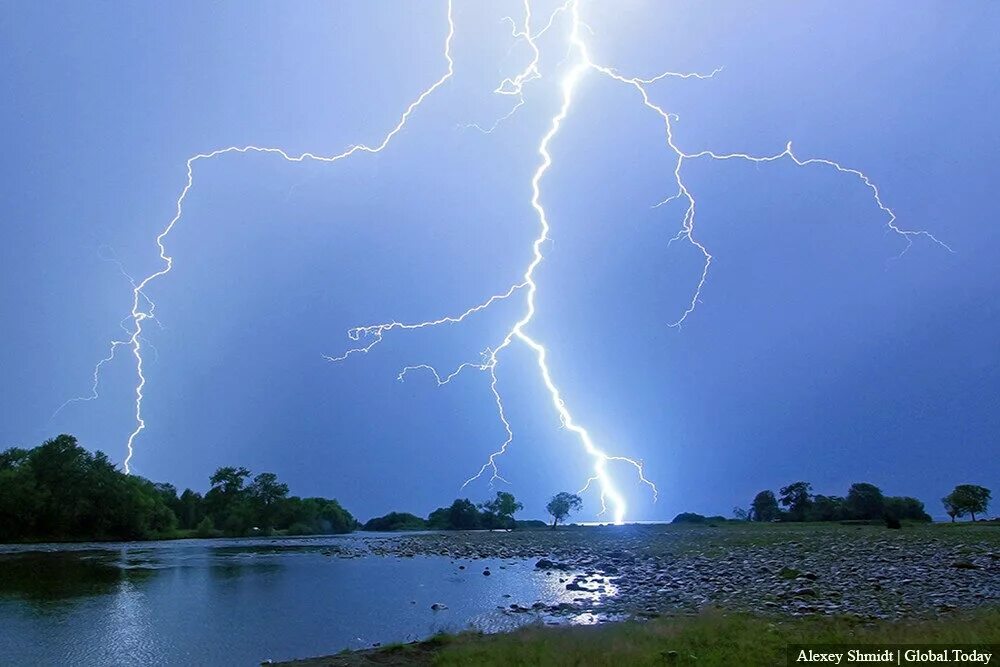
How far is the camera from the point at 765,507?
89.4m

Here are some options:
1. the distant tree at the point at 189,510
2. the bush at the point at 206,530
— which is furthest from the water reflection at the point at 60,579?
the distant tree at the point at 189,510

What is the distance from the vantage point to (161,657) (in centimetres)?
1063

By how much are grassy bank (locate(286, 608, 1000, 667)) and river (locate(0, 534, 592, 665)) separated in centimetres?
153

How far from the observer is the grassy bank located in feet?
25.6

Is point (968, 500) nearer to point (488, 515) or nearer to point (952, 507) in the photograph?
point (952, 507)

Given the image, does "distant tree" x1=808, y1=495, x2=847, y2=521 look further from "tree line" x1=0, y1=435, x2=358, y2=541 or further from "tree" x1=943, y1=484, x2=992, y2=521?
"tree line" x1=0, y1=435, x2=358, y2=541

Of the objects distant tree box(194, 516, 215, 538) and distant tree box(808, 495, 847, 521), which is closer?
distant tree box(808, 495, 847, 521)

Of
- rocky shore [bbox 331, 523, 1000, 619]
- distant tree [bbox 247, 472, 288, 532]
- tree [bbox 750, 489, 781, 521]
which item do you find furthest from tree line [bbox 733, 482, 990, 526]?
distant tree [bbox 247, 472, 288, 532]

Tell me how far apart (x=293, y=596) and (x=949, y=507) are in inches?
2695

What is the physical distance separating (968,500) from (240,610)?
229 feet

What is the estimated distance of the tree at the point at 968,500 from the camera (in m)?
61.0

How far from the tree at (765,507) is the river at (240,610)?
71.9 metres

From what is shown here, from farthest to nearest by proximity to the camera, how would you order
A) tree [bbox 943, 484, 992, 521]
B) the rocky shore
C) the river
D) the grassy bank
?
tree [bbox 943, 484, 992, 521] < the rocky shore < the river < the grassy bank

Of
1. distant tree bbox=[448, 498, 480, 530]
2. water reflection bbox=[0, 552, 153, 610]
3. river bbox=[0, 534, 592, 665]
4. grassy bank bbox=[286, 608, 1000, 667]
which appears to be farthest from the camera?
distant tree bbox=[448, 498, 480, 530]
